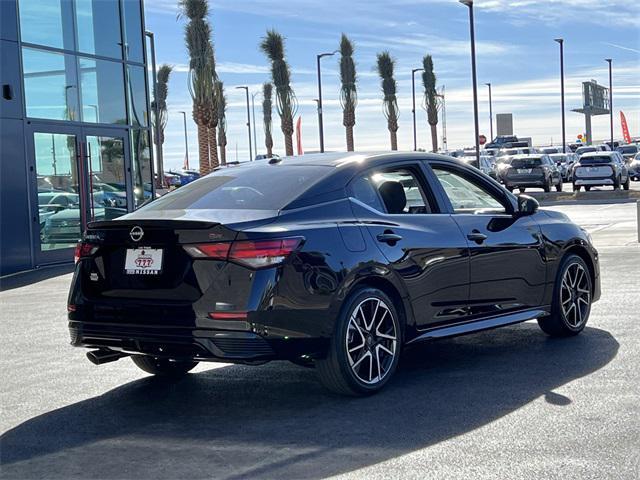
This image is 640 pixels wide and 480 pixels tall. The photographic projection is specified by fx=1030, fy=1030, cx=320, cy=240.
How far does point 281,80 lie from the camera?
56.3 meters

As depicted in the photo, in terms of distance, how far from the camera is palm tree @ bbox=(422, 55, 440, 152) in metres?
71.5

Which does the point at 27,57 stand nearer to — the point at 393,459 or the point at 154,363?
the point at 154,363

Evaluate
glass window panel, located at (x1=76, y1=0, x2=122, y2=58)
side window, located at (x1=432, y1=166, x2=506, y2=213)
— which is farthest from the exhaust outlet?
glass window panel, located at (x1=76, y1=0, x2=122, y2=58)

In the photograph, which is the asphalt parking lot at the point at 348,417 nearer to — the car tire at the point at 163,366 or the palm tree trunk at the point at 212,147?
the car tire at the point at 163,366

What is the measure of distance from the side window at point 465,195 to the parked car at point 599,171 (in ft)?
102

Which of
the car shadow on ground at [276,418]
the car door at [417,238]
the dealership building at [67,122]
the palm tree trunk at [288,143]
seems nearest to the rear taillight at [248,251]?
the car door at [417,238]

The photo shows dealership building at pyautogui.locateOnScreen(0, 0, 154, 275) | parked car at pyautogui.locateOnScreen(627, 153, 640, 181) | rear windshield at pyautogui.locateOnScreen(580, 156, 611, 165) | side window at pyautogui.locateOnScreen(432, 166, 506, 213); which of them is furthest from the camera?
parked car at pyautogui.locateOnScreen(627, 153, 640, 181)

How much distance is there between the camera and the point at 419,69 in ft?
230

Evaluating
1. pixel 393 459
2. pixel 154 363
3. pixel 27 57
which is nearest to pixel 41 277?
pixel 27 57

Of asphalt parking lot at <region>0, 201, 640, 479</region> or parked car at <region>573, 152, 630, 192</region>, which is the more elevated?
parked car at <region>573, 152, 630, 192</region>

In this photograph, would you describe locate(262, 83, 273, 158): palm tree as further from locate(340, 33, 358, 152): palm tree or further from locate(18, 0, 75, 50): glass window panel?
locate(18, 0, 75, 50): glass window panel

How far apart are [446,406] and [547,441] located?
37.8 inches

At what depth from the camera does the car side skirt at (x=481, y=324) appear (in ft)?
22.7

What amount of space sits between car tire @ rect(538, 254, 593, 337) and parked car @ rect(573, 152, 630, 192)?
30220mm
